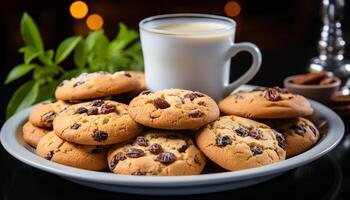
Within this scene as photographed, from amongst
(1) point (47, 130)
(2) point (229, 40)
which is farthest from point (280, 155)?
(1) point (47, 130)

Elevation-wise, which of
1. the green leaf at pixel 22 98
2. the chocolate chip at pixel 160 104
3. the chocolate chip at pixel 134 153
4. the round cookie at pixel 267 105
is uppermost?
the chocolate chip at pixel 160 104

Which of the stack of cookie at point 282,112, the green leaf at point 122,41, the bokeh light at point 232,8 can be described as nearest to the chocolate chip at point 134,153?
the stack of cookie at point 282,112

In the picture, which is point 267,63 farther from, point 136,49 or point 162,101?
point 162,101

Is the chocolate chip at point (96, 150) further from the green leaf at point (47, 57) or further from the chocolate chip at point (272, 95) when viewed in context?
the green leaf at point (47, 57)

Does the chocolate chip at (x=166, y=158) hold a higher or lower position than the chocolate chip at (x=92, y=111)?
lower

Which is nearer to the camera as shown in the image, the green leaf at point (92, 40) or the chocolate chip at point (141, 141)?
the chocolate chip at point (141, 141)

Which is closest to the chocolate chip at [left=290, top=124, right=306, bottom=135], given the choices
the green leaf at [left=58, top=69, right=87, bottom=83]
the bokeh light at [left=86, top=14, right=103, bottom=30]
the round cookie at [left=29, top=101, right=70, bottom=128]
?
the round cookie at [left=29, top=101, right=70, bottom=128]

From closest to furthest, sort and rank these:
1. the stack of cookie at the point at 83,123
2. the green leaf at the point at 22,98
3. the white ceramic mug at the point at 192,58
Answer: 1. the stack of cookie at the point at 83,123
2. the white ceramic mug at the point at 192,58
3. the green leaf at the point at 22,98

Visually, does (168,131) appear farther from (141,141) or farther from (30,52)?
(30,52)
